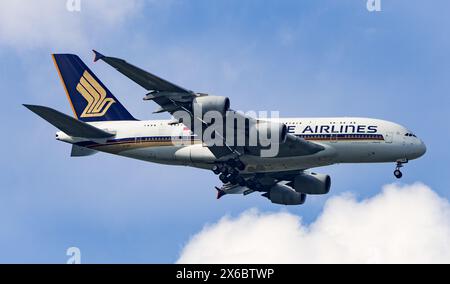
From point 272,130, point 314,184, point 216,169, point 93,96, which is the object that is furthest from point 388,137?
point 93,96

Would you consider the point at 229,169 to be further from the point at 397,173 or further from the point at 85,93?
the point at 85,93

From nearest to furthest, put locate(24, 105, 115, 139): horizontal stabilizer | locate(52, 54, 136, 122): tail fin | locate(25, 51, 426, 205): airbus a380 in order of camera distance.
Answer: locate(25, 51, 426, 205): airbus a380 < locate(24, 105, 115, 139): horizontal stabilizer < locate(52, 54, 136, 122): tail fin

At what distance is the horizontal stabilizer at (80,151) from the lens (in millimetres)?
65375

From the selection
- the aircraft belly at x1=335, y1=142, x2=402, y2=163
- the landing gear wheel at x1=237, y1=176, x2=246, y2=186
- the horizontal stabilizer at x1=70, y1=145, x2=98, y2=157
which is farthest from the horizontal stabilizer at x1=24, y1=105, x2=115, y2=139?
the aircraft belly at x1=335, y1=142, x2=402, y2=163

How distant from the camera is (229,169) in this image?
2470 inches

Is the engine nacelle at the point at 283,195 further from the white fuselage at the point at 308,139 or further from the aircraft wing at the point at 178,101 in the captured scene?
the aircraft wing at the point at 178,101

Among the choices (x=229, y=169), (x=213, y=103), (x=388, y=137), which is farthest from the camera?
(x=229, y=169)

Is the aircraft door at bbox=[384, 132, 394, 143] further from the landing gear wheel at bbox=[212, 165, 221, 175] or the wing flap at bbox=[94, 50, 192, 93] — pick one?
the wing flap at bbox=[94, 50, 192, 93]

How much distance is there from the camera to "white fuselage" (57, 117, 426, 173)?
60.6 metres

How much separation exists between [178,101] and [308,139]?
9.50 metres

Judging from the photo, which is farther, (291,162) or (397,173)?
(397,173)

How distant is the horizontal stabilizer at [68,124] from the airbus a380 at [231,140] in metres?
0.07

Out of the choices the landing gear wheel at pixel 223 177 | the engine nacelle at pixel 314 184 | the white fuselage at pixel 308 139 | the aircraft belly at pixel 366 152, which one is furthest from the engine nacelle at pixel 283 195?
the aircraft belly at pixel 366 152
